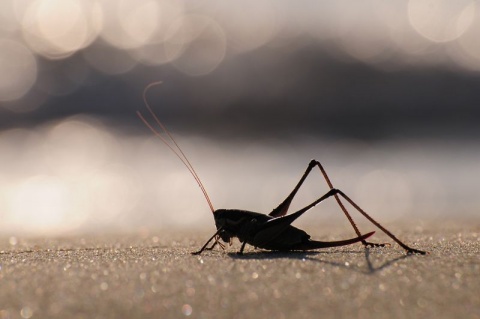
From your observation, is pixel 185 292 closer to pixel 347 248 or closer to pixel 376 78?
pixel 347 248

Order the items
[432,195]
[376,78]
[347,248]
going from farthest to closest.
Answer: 1. [376,78]
2. [432,195]
3. [347,248]

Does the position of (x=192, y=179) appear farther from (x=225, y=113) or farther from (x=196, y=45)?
(x=196, y=45)

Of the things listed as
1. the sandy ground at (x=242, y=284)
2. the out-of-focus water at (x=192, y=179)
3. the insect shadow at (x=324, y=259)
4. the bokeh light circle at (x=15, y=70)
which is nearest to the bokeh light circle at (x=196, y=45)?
the bokeh light circle at (x=15, y=70)

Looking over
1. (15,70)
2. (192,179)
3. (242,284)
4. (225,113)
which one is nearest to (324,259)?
(242,284)

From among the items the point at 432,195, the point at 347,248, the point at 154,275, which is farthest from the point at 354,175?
the point at 154,275

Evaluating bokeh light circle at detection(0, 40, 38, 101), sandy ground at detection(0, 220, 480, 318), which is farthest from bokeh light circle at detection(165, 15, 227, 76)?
sandy ground at detection(0, 220, 480, 318)

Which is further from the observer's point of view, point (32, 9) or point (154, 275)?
point (32, 9)
